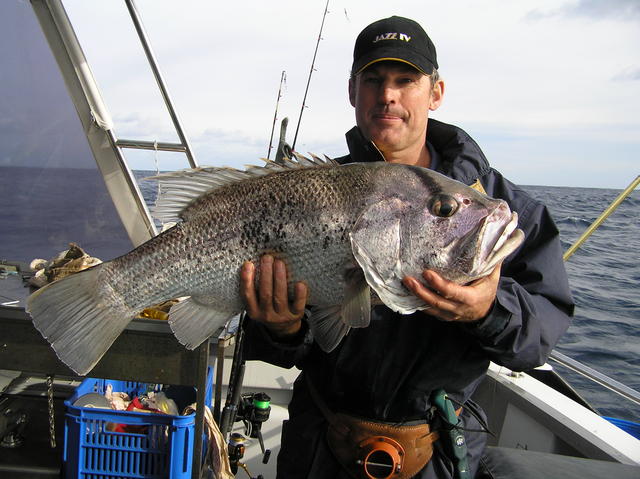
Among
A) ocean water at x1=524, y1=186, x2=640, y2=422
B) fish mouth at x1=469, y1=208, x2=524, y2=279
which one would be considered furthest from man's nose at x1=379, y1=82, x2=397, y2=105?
ocean water at x1=524, y1=186, x2=640, y2=422

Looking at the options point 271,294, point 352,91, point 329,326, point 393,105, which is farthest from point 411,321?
point 352,91

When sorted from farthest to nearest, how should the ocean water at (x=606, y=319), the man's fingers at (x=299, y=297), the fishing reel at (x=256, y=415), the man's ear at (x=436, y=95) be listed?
the ocean water at (x=606, y=319)
the fishing reel at (x=256, y=415)
the man's ear at (x=436, y=95)
the man's fingers at (x=299, y=297)

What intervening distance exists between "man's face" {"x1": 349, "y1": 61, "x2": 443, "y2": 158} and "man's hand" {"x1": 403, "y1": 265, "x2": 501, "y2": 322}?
0.85m

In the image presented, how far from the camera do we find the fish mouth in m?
1.68

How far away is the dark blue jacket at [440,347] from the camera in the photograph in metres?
1.94

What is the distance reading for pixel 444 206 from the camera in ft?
5.85

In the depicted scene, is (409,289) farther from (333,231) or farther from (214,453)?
(214,453)

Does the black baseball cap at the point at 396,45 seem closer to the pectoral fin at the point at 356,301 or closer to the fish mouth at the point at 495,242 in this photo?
the fish mouth at the point at 495,242

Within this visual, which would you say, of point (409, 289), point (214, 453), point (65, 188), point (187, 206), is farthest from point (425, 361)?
point (65, 188)

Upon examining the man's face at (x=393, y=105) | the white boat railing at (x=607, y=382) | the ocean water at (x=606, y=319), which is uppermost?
the man's face at (x=393, y=105)

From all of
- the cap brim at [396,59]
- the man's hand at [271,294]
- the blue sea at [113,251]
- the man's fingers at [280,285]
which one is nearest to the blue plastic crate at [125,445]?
the man's hand at [271,294]

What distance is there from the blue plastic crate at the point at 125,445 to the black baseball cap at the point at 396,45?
7.62 ft

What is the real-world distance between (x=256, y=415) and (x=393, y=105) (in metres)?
2.74

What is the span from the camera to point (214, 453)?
3395 millimetres
